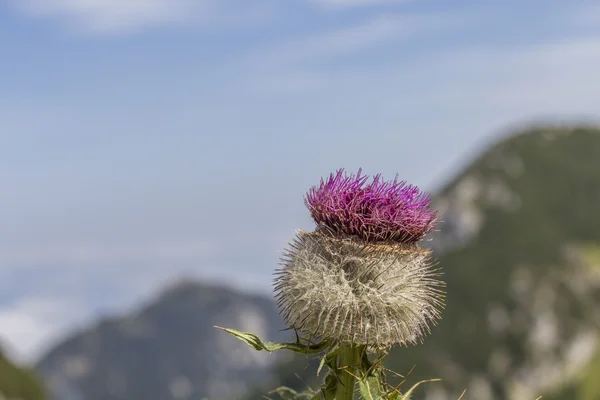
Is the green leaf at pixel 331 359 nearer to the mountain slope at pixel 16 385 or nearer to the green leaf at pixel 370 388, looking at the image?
the green leaf at pixel 370 388

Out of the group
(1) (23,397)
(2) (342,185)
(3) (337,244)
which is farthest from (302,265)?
(1) (23,397)

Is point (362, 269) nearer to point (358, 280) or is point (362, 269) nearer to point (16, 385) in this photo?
point (358, 280)

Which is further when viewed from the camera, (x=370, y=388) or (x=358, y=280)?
(x=358, y=280)

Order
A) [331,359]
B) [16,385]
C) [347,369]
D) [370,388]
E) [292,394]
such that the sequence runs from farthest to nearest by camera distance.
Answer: [16,385] < [292,394] < [331,359] < [347,369] < [370,388]

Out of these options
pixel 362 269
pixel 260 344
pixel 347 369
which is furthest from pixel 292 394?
pixel 362 269

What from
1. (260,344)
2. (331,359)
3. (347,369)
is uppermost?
(260,344)

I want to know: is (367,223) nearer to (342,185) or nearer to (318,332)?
(342,185)
